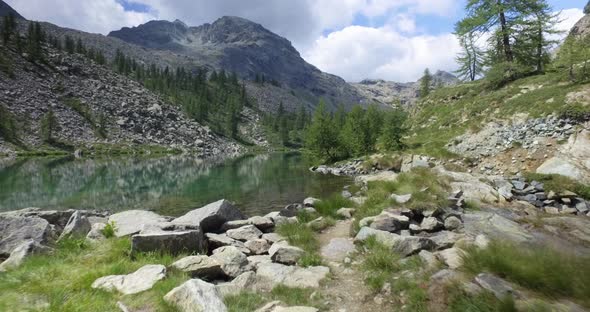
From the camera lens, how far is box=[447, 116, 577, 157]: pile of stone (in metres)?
20.9

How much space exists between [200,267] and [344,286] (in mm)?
3450

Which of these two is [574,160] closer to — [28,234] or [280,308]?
[280,308]

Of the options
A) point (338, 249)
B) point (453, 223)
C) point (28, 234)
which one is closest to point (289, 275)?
point (338, 249)

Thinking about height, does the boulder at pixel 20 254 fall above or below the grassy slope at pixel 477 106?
below

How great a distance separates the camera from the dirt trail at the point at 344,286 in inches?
262

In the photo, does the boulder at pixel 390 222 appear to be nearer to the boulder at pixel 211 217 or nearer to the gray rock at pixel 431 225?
the gray rock at pixel 431 225

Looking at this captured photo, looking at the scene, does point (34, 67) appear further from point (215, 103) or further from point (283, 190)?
point (283, 190)

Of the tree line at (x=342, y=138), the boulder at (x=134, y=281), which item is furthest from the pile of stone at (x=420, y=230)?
the tree line at (x=342, y=138)

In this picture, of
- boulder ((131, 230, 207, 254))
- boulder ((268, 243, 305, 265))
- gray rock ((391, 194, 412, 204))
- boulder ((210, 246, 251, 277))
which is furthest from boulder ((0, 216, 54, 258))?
gray rock ((391, 194, 412, 204))

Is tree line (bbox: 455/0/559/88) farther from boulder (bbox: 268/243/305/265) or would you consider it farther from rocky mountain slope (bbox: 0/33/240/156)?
rocky mountain slope (bbox: 0/33/240/156)

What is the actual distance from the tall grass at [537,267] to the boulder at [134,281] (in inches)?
243

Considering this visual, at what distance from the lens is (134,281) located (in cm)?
708

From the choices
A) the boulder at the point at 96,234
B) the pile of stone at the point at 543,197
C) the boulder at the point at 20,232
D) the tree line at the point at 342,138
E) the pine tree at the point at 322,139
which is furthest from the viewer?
the pine tree at the point at 322,139

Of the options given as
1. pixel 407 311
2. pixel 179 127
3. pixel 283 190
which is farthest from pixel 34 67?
pixel 407 311
